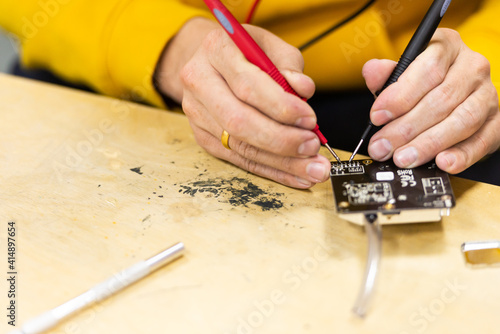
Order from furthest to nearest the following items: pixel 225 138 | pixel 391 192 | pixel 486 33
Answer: pixel 486 33
pixel 225 138
pixel 391 192

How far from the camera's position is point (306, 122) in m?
0.56

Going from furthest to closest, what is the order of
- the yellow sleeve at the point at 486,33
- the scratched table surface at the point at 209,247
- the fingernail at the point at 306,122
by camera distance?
the yellow sleeve at the point at 486,33, the fingernail at the point at 306,122, the scratched table surface at the point at 209,247

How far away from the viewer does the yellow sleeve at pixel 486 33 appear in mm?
741

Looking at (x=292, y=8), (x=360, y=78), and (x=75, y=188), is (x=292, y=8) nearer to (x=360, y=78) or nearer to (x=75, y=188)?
(x=360, y=78)

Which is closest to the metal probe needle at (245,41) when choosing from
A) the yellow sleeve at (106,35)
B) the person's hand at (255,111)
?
the person's hand at (255,111)

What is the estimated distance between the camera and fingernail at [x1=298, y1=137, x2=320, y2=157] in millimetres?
567

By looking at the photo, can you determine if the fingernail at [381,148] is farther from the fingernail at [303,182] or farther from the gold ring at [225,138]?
the gold ring at [225,138]

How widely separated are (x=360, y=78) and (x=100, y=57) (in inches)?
20.0

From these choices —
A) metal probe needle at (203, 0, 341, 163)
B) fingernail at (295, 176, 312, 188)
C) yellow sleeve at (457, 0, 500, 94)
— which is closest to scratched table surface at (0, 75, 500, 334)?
fingernail at (295, 176, 312, 188)

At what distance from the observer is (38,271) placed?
1.66 ft

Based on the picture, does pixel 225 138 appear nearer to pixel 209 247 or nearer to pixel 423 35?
pixel 209 247

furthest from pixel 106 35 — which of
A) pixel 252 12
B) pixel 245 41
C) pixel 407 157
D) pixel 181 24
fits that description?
pixel 407 157

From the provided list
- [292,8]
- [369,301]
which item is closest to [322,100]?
[292,8]

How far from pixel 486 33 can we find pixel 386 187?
44cm
